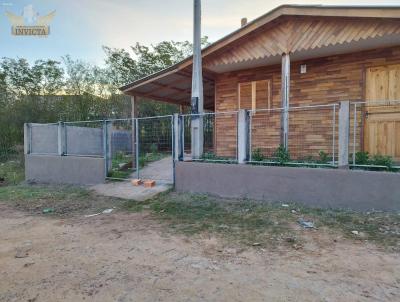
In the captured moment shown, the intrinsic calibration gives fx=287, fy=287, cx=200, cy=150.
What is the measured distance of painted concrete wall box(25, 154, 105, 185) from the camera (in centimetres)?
844

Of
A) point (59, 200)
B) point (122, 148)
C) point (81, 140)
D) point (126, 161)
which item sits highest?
point (81, 140)

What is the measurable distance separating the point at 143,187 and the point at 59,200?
77.8 inches

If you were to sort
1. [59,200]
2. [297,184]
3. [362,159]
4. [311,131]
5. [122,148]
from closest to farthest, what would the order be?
[362,159] < [297,184] < [59,200] < [311,131] < [122,148]

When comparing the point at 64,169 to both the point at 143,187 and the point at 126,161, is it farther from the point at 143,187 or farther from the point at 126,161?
the point at 143,187

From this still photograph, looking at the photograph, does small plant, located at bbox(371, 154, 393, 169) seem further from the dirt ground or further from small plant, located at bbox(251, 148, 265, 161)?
small plant, located at bbox(251, 148, 265, 161)

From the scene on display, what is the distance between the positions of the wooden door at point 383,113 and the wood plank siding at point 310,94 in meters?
0.16

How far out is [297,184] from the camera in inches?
209

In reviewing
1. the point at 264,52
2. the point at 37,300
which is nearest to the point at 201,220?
the point at 37,300

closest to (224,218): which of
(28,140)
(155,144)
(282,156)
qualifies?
(282,156)

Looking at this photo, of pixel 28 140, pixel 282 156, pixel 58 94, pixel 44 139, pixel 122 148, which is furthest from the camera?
pixel 58 94

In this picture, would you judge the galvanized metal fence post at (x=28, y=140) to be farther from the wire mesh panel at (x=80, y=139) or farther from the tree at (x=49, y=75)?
the tree at (x=49, y=75)

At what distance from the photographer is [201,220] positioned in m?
4.83

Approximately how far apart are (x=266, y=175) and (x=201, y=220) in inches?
65.7

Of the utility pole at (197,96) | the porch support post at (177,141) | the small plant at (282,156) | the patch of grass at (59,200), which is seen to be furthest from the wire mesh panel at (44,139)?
the small plant at (282,156)
